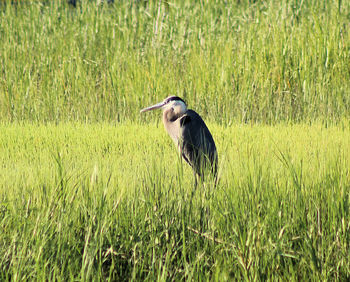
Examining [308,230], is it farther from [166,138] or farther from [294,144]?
[166,138]

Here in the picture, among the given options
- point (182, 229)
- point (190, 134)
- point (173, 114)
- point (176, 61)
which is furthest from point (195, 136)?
point (176, 61)

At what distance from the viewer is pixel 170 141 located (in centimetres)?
452

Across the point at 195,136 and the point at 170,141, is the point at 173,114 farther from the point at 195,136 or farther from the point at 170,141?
the point at 170,141

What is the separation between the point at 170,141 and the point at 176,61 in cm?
232

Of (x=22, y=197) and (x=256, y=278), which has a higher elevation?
(x=22, y=197)

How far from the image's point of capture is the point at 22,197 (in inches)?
98.0

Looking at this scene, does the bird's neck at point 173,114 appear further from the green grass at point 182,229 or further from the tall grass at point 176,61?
the tall grass at point 176,61

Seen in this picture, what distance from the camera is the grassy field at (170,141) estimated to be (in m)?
2.20

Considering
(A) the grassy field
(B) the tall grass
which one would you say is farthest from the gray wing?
(B) the tall grass

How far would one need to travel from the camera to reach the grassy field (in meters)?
2.20

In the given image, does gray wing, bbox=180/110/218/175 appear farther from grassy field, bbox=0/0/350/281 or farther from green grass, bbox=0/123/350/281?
green grass, bbox=0/123/350/281

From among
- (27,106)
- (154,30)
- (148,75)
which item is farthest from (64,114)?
(154,30)

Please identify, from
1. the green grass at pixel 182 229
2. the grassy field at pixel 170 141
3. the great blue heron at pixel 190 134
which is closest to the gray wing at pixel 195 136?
the great blue heron at pixel 190 134

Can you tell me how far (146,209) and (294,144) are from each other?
1.94 m
